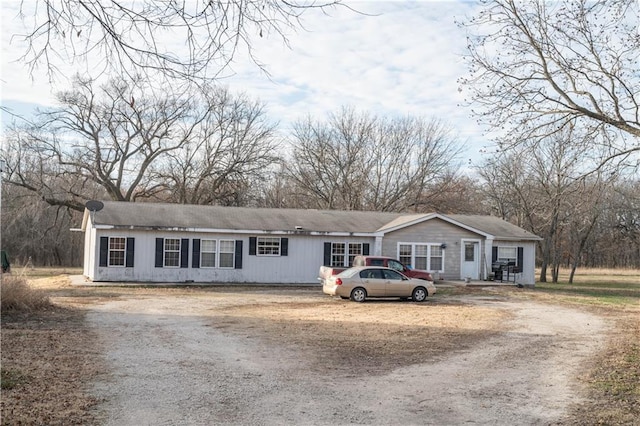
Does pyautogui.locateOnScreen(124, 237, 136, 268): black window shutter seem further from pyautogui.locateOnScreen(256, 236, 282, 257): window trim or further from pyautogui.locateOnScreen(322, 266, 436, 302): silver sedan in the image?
pyautogui.locateOnScreen(322, 266, 436, 302): silver sedan

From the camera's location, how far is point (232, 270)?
31250 mm

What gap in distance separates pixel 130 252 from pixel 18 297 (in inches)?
517

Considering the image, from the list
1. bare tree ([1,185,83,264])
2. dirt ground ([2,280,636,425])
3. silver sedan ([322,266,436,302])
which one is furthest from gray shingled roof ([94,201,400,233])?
bare tree ([1,185,83,264])

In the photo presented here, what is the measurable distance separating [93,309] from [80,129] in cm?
2863

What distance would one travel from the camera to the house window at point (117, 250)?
1176 inches

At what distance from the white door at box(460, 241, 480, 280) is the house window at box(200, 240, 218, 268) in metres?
12.7

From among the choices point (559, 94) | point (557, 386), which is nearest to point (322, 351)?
point (557, 386)

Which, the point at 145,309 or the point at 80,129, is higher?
the point at 80,129

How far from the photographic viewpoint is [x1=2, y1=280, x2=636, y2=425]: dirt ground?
7.49 m

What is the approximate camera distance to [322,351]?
12.0 m

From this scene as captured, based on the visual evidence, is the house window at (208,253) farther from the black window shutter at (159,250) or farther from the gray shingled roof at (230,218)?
the black window shutter at (159,250)

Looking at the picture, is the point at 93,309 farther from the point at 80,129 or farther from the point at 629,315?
the point at 80,129

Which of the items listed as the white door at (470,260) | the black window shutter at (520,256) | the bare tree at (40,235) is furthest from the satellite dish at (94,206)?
the black window shutter at (520,256)

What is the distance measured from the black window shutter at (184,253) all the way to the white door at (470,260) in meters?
14.0
